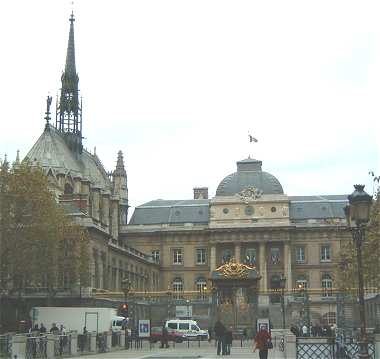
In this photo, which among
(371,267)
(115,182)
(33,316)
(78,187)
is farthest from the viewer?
(115,182)

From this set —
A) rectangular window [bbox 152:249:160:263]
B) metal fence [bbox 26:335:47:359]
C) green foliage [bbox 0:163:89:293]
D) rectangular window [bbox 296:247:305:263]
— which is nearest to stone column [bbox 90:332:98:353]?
metal fence [bbox 26:335:47:359]

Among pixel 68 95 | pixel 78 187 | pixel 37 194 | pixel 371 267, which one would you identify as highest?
pixel 68 95

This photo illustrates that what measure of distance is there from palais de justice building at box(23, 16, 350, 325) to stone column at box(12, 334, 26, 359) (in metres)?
53.8

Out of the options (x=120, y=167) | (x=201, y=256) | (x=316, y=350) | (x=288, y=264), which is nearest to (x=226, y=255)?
(x=201, y=256)

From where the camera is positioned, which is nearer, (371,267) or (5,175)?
(371,267)

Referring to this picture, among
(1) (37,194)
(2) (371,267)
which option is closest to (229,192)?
(1) (37,194)

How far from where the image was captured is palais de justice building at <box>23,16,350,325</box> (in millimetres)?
92625

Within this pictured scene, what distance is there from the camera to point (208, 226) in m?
102

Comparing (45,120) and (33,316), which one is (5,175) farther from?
(45,120)

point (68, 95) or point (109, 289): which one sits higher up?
point (68, 95)

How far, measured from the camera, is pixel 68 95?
102 metres

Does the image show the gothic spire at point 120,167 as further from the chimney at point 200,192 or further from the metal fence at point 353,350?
the metal fence at point 353,350

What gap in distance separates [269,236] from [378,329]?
6145 centimetres

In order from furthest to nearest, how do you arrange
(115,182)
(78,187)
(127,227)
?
(115,182), (127,227), (78,187)
